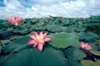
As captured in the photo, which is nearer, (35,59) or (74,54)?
(35,59)

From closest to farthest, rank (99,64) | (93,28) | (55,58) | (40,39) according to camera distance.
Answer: (55,58)
(40,39)
(99,64)
(93,28)

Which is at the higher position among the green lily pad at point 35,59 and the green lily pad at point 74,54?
the green lily pad at point 35,59

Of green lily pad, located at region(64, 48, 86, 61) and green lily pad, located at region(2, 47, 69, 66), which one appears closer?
green lily pad, located at region(2, 47, 69, 66)

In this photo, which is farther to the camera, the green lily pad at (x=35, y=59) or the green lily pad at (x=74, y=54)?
the green lily pad at (x=74, y=54)

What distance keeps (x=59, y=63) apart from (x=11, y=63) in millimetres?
562

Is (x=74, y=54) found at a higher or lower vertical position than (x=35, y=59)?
lower

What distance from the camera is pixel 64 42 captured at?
3.30 ft

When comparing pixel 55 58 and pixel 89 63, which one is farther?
pixel 89 63

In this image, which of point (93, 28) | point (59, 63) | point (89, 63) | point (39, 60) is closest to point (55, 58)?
point (59, 63)

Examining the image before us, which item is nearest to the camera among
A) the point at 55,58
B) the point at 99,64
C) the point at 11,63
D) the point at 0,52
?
the point at 11,63

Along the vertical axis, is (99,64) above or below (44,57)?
below

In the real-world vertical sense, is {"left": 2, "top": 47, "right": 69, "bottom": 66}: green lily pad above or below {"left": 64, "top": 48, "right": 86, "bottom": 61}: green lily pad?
above

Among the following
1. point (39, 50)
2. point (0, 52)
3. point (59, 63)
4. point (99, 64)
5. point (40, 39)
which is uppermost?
point (40, 39)

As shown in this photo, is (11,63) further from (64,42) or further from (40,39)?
(64,42)
